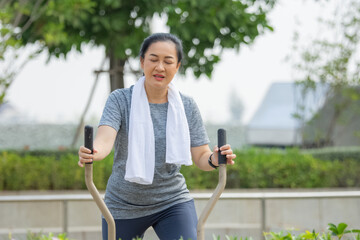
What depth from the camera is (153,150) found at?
8.51ft

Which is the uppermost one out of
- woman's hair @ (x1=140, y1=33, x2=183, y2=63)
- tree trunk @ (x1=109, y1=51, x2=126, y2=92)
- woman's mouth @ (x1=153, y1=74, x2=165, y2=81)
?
tree trunk @ (x1=109, y1=51, x2=126, y2=92)

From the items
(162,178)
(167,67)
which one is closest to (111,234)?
(162,178)

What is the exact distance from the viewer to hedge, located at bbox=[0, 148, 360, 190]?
834cm

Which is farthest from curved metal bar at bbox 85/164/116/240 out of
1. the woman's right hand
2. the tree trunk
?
the tree trunk

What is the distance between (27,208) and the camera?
5.23 meters

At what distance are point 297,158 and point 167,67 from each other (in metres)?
6.81

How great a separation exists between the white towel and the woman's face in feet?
0.35

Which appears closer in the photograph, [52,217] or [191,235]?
[191,235]

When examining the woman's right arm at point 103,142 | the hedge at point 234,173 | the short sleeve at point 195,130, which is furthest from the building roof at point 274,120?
the woman's right arm at point 103,142

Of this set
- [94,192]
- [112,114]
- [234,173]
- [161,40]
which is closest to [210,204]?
[94,192]

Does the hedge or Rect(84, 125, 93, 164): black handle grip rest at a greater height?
Rect(84, 125, 93, 164): black handle grip

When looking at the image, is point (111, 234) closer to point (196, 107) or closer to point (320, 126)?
point (196, 107)

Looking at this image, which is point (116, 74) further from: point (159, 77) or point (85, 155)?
point (85, 155)

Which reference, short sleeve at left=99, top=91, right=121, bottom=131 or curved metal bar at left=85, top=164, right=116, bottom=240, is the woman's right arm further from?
curved metal bar at left=85, top=164, right=116, bottom=240
